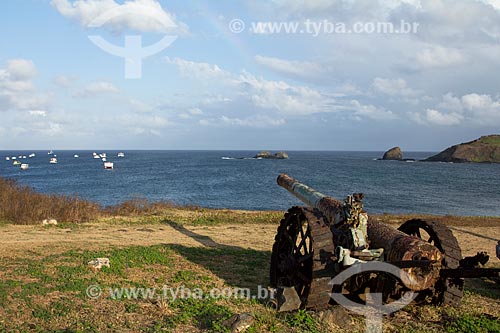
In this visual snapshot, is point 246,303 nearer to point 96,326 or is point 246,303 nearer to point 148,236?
point 96,326

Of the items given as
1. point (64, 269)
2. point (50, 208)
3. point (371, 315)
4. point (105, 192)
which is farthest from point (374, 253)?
point (105, 192)

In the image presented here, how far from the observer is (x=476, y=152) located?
142m

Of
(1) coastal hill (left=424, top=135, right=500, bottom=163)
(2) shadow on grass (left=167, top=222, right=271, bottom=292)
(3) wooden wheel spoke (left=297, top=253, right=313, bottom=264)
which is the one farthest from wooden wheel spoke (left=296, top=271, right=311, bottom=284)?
(1) coastal hill (left=424, top=135, right=500, bottom=163)

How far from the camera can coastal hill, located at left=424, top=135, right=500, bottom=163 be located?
139250 mm

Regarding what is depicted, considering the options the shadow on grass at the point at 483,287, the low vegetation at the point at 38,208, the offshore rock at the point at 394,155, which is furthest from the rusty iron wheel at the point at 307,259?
the offshore rock at the point at 394,155

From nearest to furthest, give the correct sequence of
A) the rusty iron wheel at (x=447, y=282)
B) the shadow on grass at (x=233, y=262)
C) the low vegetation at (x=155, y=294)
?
the low vegetation at (x=155, y=294) < the rusty iron wheel at (x=447, y=282) < the shadow on grass at (x=233, y=262)

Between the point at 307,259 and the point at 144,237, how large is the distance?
950 centimetres

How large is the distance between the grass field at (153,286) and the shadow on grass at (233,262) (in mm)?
26

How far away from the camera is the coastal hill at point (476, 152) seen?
457 ft

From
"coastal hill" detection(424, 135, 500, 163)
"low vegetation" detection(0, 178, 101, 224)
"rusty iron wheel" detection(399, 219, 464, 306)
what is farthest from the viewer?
"coastal hill" detection(424, 135, 500, 163)

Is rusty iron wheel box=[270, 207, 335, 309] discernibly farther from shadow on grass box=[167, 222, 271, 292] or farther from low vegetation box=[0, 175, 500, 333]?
shadow on grass box=[167, 222, 271, 292]

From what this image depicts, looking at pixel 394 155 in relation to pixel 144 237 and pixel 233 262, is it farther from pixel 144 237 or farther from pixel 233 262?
pixel 233 262

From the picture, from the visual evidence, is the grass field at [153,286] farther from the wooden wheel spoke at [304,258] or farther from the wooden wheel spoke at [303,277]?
the wooden wheel spoke at [304,258]

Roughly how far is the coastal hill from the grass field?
13979cm
